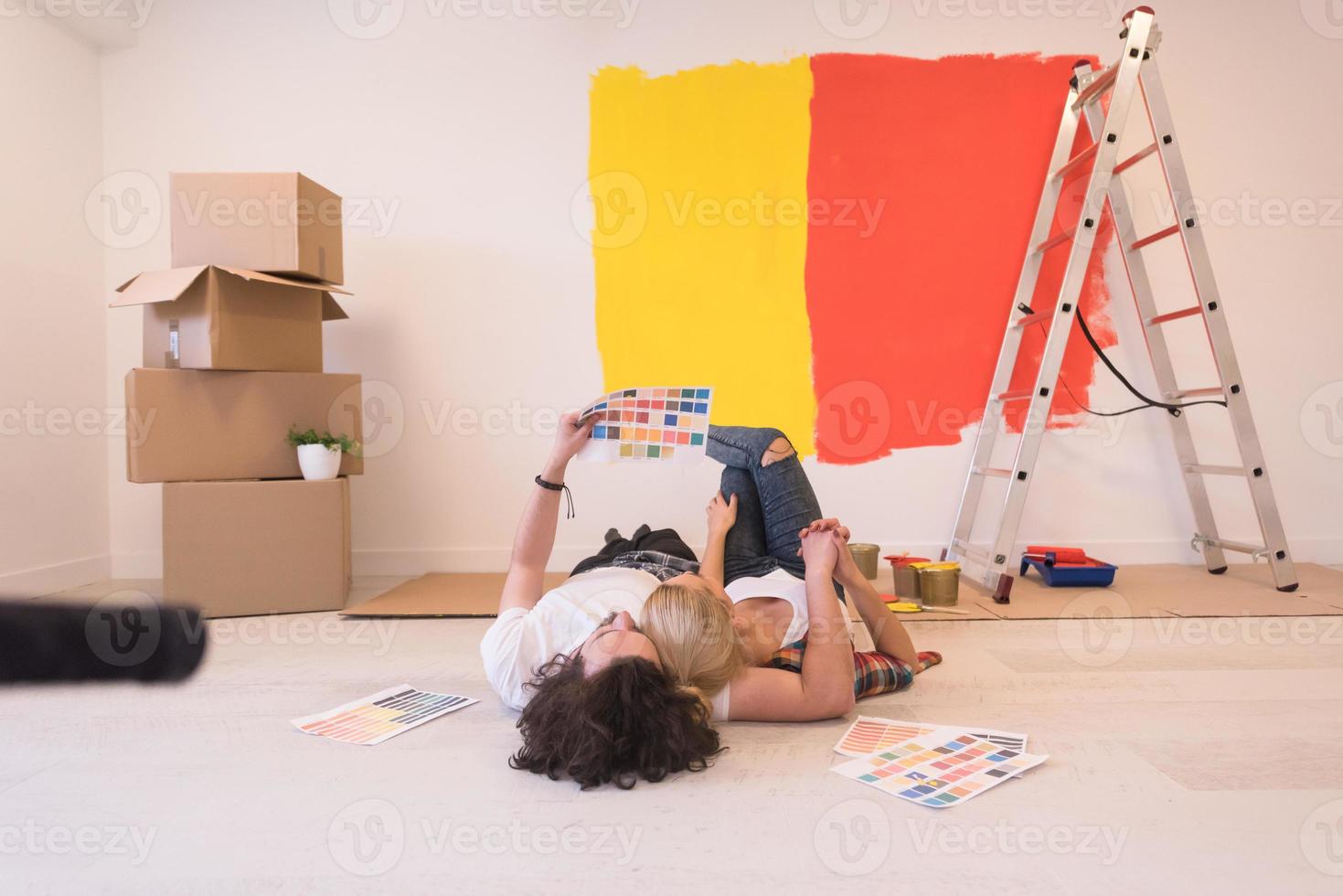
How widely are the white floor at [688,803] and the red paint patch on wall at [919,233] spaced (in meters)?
1.44

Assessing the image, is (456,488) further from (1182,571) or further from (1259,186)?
(1259,186)

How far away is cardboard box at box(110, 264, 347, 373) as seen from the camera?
8.00ft

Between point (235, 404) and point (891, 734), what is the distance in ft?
6.54

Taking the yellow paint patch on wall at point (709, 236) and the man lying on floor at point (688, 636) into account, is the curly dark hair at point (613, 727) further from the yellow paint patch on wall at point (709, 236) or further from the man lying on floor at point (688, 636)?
the yellow paint patch on wall at point (709, 236)

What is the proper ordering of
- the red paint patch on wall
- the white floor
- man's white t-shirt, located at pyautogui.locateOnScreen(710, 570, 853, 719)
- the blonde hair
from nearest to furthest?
the white floor
the blonde hair
man's white t-shirt, located at pyautogui.locateOnScreen(710, 570, 853, 719)
the red paint patch on wall

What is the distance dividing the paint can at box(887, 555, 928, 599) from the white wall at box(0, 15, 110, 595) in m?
2.62

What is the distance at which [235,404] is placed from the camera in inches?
100

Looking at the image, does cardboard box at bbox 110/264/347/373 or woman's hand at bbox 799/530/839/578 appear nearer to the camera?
woman's hand at bbox 799/530/839/578

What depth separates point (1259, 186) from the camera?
3.21 m

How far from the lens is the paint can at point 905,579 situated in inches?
104

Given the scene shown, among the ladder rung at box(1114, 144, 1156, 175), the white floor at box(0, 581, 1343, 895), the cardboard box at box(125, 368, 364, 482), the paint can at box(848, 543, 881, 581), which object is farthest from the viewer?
the paint can at box(848, 543, 881, 581)

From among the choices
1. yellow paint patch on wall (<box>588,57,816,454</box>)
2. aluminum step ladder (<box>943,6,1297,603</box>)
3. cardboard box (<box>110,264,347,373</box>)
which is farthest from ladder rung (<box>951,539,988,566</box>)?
cardboard box (<box>110,264,347,373</box>)

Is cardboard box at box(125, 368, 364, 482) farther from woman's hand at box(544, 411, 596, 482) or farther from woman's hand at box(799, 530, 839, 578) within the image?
woman's hand at box(799, 530, 839, 578)

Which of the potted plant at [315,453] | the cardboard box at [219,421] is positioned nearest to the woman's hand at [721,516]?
the potted plant at [315,453]
